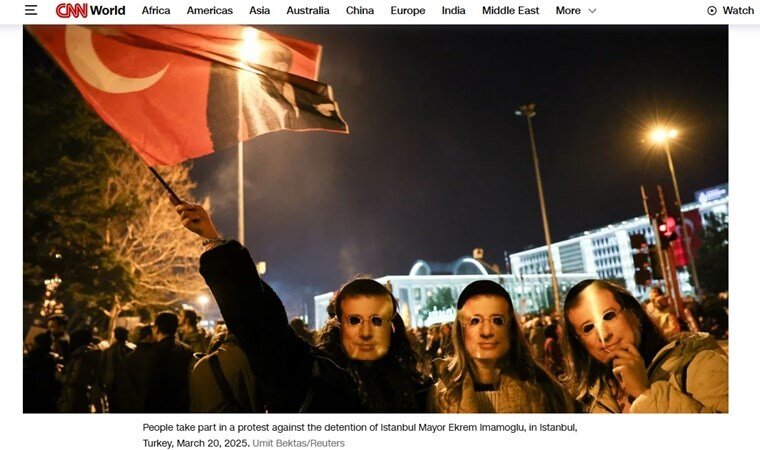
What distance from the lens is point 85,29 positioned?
9.86ft

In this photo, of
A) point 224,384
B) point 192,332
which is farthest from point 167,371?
point 192,332

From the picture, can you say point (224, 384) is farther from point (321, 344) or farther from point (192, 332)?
point (192, 332)

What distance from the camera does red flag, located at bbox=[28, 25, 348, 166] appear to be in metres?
2.90

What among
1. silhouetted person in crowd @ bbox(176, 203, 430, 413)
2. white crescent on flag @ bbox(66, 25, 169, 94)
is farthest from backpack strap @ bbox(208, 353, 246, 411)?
white crescent on flag @ bbox(66, 25, 169, 94)

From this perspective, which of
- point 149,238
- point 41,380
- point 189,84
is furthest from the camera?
point 149,238

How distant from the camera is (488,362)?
244 cm

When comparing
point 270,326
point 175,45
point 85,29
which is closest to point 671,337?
point 270,326

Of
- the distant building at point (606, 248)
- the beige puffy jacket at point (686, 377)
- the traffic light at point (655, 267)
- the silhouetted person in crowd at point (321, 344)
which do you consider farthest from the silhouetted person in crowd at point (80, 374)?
the distant building at point (606, 248)

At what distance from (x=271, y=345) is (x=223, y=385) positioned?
3.91 ft

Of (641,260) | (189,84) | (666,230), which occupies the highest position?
(189,84)
